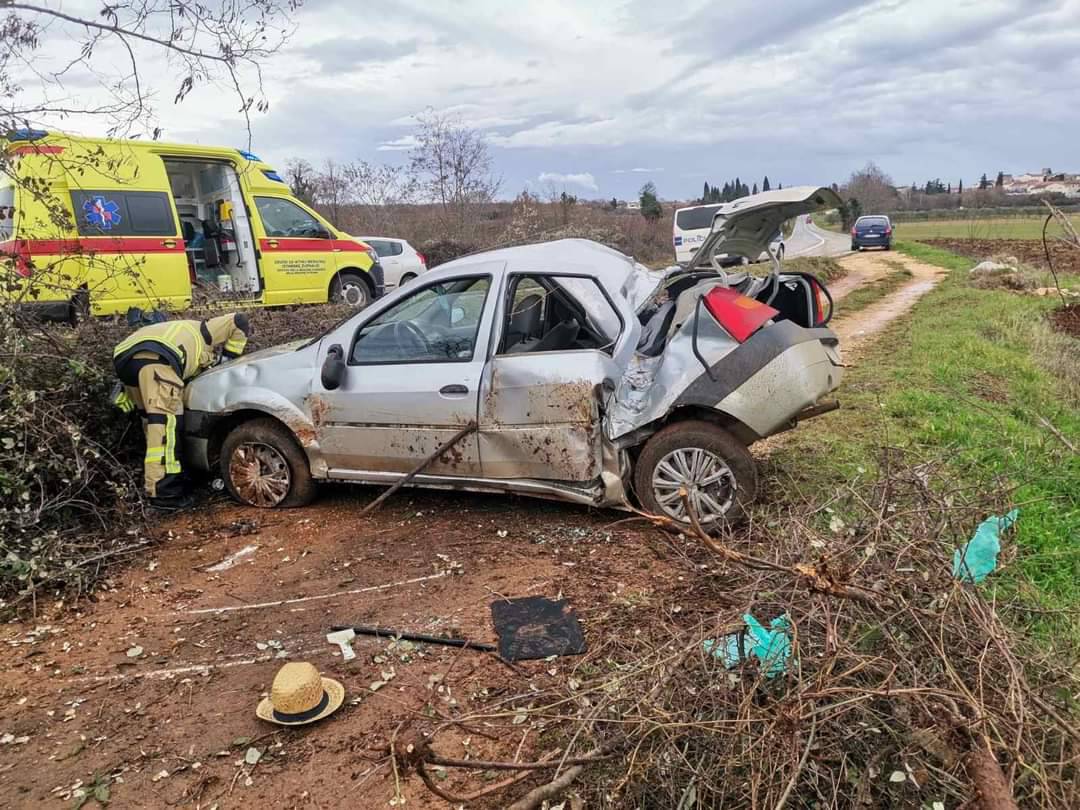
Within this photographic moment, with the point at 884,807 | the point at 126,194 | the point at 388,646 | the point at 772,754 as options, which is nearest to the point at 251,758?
the point at 388,646

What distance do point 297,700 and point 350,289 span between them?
9.79m

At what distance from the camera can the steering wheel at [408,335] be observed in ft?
14.4

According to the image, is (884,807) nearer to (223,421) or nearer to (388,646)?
(388,646)

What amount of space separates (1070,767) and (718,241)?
10.5 ft

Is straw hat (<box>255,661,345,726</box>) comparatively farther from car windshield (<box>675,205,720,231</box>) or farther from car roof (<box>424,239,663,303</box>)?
car windshield (<box>675,205,720,231</box>)

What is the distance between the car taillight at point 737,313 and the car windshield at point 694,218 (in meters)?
17.8

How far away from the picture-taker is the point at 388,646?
10.7ft

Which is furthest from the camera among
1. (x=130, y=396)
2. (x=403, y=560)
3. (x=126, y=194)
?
(x=126, y=194)

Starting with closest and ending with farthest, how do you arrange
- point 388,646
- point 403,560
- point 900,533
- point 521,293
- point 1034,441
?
point 900,533 → point 388,646 → point 403,560 → point 521,293 → point 1034,441

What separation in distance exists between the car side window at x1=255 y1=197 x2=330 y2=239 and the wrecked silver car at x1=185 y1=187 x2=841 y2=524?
21.6 ft

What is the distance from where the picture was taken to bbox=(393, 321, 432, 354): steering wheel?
4.38 meters

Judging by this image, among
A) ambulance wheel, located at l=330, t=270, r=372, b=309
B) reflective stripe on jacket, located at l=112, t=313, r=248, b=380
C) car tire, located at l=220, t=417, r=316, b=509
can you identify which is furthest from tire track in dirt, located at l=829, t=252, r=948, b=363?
ambulance wheel, located at l=330, t=270, r=372, b=309

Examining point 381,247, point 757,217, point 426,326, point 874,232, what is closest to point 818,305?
point 757,217

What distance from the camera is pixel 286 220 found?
10.9 meters
